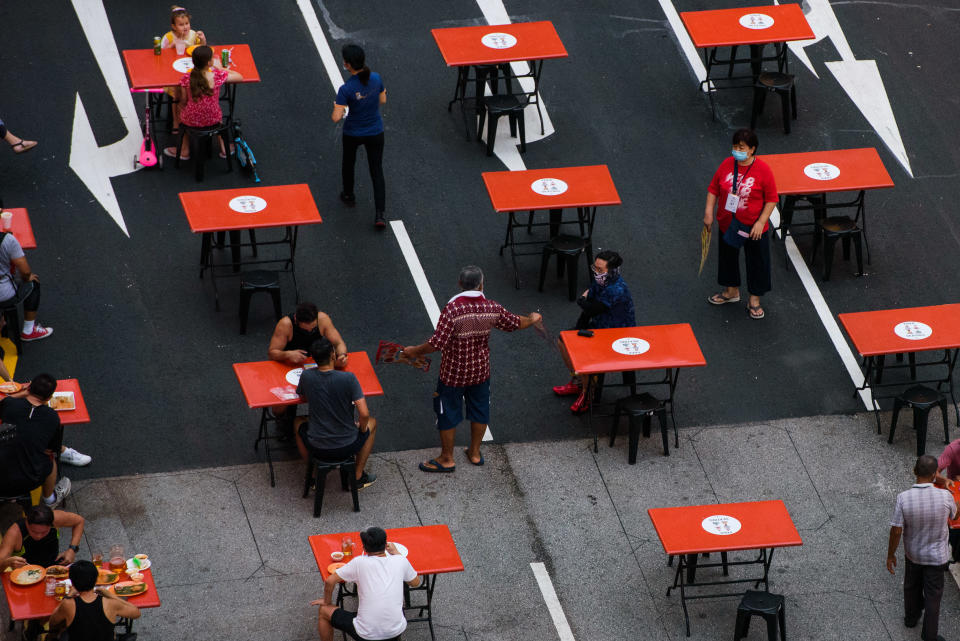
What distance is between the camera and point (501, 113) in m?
19.2

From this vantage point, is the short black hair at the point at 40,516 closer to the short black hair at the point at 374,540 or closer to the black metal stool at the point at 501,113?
the short black hair at the point at 374,540

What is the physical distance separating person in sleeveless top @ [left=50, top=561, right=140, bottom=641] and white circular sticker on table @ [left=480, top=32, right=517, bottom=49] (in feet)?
30.6

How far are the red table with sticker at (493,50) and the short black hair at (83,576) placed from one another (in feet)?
28.9

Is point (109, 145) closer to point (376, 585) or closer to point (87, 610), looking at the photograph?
point (87, 610)

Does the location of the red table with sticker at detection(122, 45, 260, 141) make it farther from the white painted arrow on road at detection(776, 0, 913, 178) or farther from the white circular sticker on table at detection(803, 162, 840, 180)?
the white painted arrow on road at detection(776, 0, 913, 178)

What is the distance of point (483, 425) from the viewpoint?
50.4ft

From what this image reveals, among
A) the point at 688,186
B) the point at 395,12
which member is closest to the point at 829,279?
the point at 688,186

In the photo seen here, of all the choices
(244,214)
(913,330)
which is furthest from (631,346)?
(244,214)

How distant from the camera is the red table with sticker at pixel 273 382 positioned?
Answer: 14719mm

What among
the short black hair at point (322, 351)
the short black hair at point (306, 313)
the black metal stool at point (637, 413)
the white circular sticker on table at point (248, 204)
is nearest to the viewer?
the short black hair at point (322, 351)

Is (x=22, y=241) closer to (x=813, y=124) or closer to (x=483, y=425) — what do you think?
(x=483, y=425)

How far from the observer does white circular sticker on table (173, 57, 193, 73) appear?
1881cm

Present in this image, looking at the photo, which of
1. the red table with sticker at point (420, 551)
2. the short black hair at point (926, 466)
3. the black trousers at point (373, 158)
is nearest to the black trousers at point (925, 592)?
the short black hair at point (926, 466)

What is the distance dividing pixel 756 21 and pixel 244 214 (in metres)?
7.23
